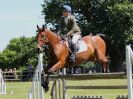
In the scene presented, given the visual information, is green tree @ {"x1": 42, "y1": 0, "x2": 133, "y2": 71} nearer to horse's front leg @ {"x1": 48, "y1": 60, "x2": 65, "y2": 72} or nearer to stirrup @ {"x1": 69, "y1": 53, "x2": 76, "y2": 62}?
stirrup @ {"x1": 69, "y1": 53, "x2": 76, "y2": 62}

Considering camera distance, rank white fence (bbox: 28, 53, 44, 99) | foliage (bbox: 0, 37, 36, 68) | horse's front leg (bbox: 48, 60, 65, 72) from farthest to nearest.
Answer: foliage (bbox: 0, 37, 36, 68) → horse's front leg (bbox: 48, 60, 65, 72) → white fence (bbox: 28, 53, 44, 99)

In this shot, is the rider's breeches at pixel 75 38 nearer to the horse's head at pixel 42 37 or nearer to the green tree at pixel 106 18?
the horse's head at pixel 42 37

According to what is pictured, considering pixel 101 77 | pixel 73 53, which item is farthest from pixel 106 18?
pixel 101 77

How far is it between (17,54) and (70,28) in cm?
8955

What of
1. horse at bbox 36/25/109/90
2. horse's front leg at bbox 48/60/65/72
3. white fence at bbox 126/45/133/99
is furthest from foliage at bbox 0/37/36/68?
white fence at bbox 126/45/133/99

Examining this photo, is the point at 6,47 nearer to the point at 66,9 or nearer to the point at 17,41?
the point at 17,41

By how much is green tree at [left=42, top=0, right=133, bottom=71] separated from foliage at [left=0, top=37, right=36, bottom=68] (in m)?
35.0

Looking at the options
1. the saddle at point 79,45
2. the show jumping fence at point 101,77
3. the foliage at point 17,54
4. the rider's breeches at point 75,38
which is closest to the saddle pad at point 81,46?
the saddle at point 79,45

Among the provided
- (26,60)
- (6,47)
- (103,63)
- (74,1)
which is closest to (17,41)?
(6,47)

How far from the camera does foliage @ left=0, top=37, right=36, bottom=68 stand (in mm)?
97312

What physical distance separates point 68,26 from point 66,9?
45 cm

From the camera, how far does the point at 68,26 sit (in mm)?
13062

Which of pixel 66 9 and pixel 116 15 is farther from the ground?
pixel 116 15

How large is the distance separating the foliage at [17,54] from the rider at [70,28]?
256 feet
